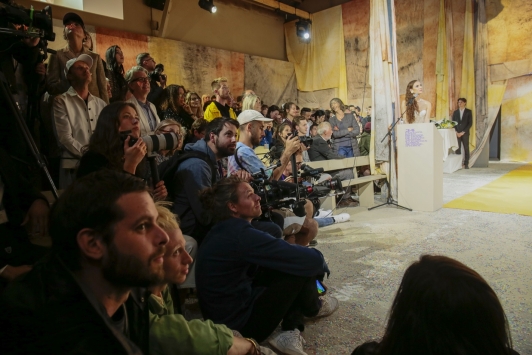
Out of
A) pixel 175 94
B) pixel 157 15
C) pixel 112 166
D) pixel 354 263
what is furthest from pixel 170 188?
pixel 157 15

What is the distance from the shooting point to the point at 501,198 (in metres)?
5.36

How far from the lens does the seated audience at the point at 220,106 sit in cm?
441

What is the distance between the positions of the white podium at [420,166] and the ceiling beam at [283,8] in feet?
23.0

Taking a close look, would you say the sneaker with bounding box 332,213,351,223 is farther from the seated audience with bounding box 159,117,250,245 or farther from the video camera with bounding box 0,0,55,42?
the video camera with bounding box 0,0,55,42

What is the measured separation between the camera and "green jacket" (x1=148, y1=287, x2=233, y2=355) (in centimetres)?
112

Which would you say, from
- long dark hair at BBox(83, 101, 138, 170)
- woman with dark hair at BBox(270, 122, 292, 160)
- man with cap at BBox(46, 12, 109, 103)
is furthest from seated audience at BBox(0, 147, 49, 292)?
woman with dark hair at BBox(270, 122, 292, 160)

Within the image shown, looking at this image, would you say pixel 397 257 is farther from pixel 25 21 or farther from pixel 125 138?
pixel 25 21

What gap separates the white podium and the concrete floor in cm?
22

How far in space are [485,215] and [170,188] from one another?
3974 millimetres

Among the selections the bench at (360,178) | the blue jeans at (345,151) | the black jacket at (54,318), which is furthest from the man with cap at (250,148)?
the blue jeans at (345,151)

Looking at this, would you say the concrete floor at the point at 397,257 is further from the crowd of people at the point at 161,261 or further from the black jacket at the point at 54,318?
the black jacket at the point at 54,318

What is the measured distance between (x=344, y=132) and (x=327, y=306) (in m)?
4.48

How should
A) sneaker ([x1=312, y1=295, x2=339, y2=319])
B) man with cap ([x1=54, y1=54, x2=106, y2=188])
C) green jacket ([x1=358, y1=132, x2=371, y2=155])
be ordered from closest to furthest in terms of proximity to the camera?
sneaker ([x1=312, y1=295, x2=339, y2=319]) < man with cap ([x1=54, y1=54, x2=106, y2=188]) < green jacket ([x1=358, y1=132, x2=371, y2=155])

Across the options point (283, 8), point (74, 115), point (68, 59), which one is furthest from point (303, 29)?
point (74, 115)
